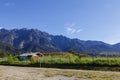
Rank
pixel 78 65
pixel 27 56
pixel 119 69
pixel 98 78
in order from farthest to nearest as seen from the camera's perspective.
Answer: pixel 27 56 < pixel 78 65 < pixel 119 69 < pixel 98 78

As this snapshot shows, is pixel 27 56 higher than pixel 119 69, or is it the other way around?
pixel 27 56

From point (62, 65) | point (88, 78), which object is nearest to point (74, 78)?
point (88, 78)

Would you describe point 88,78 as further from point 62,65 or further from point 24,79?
point 62,65

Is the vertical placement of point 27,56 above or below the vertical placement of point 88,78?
above

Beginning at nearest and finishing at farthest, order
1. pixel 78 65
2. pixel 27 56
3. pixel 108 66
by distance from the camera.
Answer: pixel 108 66 < pixel 78 65 < pixel 27 56

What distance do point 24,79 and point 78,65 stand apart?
23237mm

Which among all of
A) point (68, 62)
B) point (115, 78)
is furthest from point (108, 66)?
point (115, 78)

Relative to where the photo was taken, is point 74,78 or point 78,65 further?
point 78,65

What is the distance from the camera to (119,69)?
4347 centimetres

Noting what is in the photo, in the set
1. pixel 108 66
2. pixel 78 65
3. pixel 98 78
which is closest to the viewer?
pixel 98 78

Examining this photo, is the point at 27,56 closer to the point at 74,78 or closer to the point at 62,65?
the point at 62,65

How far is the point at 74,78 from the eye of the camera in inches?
1188

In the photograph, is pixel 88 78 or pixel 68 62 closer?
pixel 88 78

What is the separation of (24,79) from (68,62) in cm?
2603
